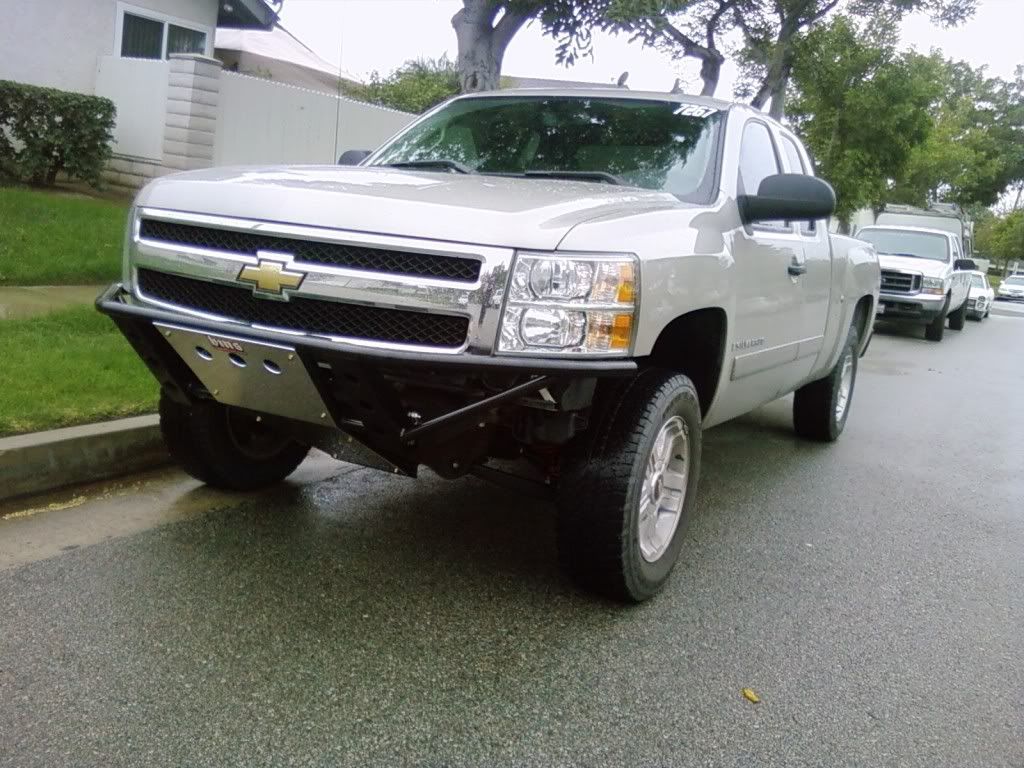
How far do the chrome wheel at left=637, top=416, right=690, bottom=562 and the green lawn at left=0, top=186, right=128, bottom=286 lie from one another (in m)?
6.07

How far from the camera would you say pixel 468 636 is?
3.58m

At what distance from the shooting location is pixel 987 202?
67.9 meters

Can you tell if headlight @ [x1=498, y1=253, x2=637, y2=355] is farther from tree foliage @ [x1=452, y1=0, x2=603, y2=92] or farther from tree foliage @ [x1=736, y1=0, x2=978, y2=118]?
tree foliage @ [x1=736, y1=0, x2=978, y2=118]

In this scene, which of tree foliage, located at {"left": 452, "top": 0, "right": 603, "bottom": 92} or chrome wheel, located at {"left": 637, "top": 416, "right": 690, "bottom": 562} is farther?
tree foliage, located at {"left": 452, "top": 0, "right": 603, "bottom": 92}

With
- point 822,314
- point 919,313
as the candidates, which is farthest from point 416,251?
point 919,313

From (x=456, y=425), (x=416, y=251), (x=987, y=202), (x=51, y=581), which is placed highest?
(x=987, y=202)

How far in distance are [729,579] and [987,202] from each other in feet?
234

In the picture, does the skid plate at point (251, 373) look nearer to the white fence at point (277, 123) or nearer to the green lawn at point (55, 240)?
the green lawn at point (55, 240)

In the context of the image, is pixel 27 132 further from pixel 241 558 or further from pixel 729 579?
pixel 729 579

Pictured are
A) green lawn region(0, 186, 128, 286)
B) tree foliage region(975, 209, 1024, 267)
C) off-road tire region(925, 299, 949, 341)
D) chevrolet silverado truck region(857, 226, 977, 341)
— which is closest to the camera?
green lawn region(0, 186, 128, 286)

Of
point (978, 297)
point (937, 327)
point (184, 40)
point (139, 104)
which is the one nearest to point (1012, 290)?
point (978, 297)

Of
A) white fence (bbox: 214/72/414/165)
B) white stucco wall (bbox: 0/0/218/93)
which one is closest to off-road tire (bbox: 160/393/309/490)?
white fence (bbox: 214/72/414/165)

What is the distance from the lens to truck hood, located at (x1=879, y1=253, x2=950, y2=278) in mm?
16886

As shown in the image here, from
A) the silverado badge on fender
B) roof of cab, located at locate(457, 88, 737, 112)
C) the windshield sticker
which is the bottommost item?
the silverado badge on fender
